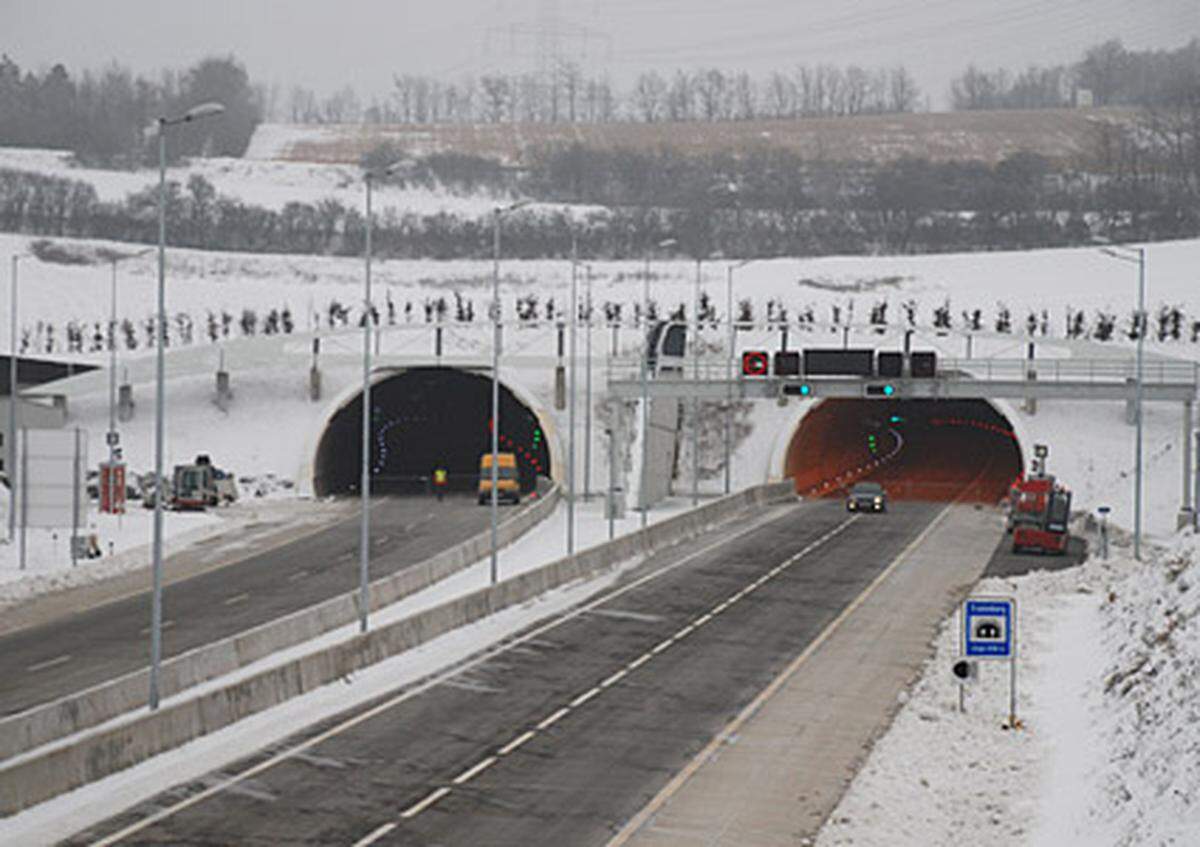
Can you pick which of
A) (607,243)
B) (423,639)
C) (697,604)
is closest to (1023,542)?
(697,604)

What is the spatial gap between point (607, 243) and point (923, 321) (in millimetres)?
48933

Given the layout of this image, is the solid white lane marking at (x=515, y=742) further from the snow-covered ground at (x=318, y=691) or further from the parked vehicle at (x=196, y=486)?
the parked vehicle at (x=196, y=486)

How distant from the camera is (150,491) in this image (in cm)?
8562

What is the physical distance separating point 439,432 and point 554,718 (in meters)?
77.4

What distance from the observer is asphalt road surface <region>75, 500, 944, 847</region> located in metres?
27.3

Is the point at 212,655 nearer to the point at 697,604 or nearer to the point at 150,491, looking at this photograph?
the point at 697,604

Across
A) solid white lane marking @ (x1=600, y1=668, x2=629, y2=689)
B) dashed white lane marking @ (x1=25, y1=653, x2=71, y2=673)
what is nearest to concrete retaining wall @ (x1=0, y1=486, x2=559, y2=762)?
dashed white lane marking @ (x1=25, y1=653, x2=71, y2=673)

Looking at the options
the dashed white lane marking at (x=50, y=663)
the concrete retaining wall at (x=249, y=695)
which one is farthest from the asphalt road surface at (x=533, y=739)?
the dashed white lane marking at (x=50, y=663)

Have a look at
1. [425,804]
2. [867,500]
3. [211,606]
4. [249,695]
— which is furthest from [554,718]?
[867,500]

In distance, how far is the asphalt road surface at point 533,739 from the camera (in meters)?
27.3

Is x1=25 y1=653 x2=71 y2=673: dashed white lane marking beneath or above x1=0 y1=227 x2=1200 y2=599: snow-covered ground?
beneath

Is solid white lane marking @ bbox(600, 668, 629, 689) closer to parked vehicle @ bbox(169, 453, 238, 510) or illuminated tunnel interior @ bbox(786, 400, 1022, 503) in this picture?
parked vehicle @ bbox(169, 453, 238, 510)

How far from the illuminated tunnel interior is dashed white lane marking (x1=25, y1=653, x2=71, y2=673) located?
55715 millimetres

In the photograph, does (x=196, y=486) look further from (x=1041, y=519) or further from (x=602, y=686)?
(x=602, y=686)
